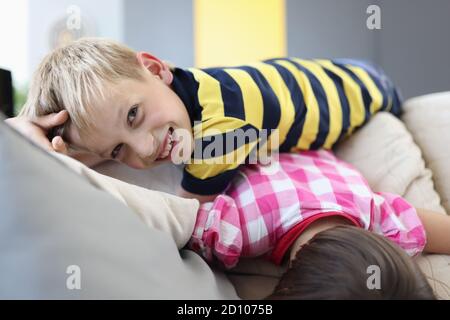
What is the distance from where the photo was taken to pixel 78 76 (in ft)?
2.70

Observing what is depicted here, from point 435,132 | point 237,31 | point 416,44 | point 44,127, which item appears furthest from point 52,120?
point 416,44

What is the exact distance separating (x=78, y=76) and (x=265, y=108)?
1.18 ft

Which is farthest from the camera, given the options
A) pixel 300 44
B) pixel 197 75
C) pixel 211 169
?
pixel 300 44

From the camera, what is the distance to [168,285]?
0.50 metres

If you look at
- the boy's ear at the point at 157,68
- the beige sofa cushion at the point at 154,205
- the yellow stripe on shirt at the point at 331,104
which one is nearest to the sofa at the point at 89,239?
the beige sofa cushion at the point at 154,205

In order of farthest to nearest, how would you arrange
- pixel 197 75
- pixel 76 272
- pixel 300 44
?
pixel 300 44 → pixel 197 75 → pixel 76 272

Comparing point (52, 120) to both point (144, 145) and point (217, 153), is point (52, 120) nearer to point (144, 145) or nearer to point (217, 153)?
point (144, 145)

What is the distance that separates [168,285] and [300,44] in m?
2.70

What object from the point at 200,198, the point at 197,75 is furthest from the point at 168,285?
the point at 197,75

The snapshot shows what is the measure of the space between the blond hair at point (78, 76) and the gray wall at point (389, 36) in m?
2.21

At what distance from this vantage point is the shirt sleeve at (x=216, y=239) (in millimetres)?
703

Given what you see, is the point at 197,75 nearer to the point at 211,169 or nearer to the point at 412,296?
the point at 211,169

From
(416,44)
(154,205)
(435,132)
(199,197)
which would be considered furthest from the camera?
(416,44)

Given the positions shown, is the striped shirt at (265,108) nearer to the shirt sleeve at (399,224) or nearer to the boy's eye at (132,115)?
the boy's eye at (132,115)
